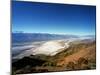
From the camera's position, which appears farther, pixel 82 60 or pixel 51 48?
pixel 82 60

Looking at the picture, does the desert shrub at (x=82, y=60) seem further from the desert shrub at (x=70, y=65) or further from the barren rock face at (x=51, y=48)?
the barren rock face at (x=51, y=48)

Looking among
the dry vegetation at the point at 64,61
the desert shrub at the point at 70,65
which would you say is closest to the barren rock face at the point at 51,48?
the dry vegetation at the point at 64,61

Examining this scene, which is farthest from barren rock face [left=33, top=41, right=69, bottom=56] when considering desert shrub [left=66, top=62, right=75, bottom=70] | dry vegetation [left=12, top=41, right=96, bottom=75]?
desert shrub [left=66, top=62, right=75, bottom=70]

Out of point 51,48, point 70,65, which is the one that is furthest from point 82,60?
point 51,48

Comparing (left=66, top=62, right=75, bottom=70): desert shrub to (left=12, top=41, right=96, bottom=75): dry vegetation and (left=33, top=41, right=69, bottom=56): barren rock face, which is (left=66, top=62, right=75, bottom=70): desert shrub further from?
(left=33, top=41, right=69, bottom=56): barren rock face

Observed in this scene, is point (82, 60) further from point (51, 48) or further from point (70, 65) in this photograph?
point (51, 48)

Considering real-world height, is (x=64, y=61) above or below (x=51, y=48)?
below

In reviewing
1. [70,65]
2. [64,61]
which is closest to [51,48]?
[64,61]

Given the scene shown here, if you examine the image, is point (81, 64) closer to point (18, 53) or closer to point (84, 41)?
point (84, 41)
